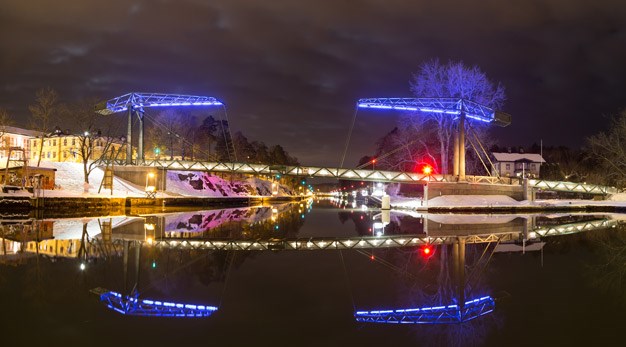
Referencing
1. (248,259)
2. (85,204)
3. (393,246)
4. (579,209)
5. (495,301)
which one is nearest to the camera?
(495,301)

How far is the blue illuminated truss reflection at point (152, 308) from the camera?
22.3ft

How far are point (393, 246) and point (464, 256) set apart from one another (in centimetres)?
330

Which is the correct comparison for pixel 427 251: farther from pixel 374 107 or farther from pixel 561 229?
pixel 374 107

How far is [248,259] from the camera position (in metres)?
12.6

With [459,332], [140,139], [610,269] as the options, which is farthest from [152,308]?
[140,139]

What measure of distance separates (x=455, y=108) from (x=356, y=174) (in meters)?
12.9

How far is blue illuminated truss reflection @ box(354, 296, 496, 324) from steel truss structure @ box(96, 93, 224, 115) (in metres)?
47.9

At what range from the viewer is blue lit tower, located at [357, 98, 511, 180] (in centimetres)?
4391

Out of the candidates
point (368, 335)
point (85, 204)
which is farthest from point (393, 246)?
point (85, 204)

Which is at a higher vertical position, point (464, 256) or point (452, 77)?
point (452, 77)

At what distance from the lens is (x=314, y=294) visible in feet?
26.7

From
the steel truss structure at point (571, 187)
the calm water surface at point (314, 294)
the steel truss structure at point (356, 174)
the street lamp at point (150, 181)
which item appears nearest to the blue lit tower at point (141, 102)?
the street lamp at point (150, 181)

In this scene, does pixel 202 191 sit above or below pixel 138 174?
below

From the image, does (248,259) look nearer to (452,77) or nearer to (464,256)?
(464,256)
